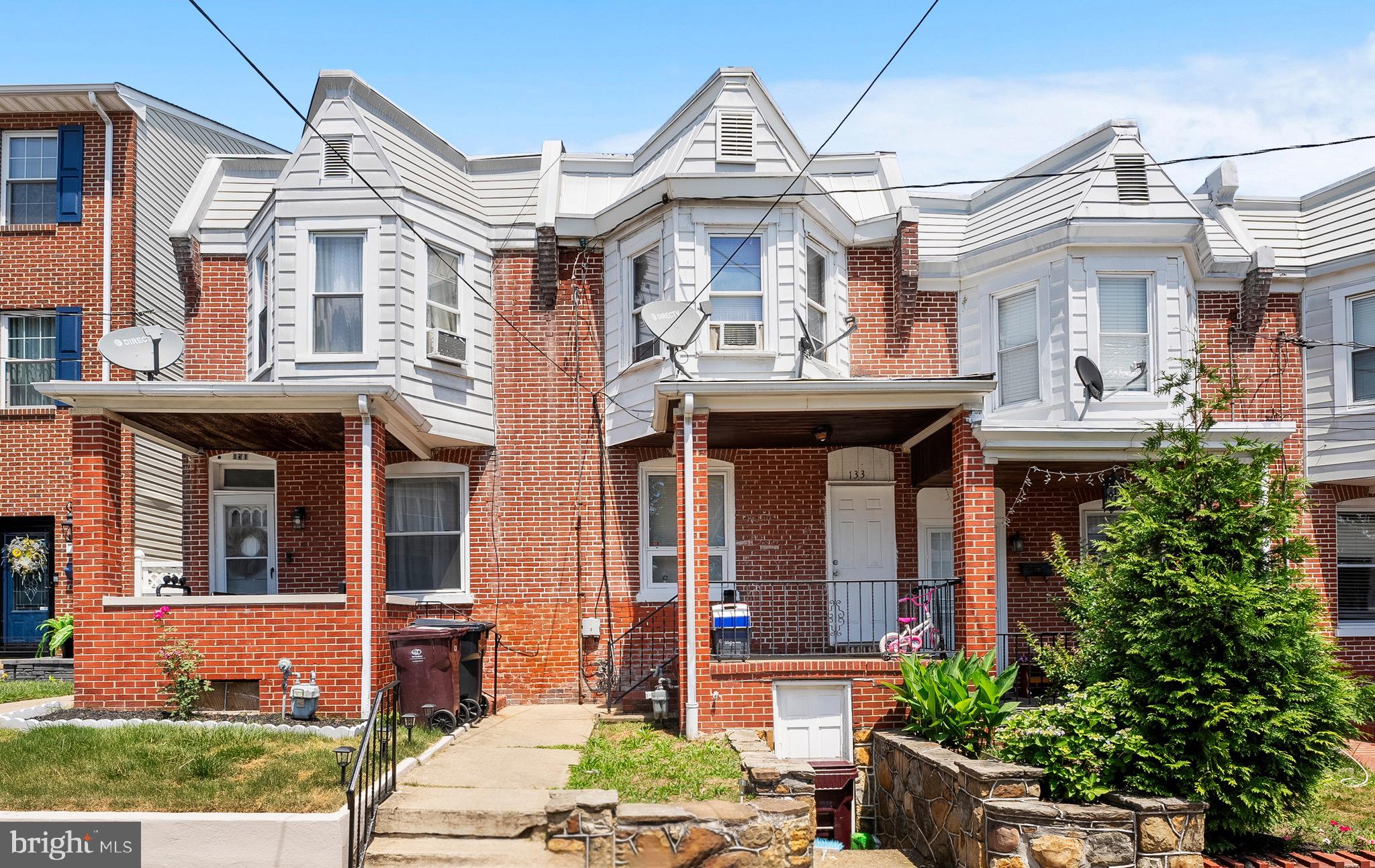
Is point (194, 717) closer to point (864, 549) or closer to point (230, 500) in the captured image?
point (230, 500)

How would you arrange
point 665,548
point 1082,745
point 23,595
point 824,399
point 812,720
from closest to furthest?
point 1082,745, point 812,720, point 824,399, point 665,548, point 23,595

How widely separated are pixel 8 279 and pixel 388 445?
8.45 meters

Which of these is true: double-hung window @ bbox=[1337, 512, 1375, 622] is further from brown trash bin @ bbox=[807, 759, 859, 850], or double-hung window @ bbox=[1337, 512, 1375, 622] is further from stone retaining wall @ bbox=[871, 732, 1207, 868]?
stone retaining wall @ bbox=[871, 732, 1207, 868]

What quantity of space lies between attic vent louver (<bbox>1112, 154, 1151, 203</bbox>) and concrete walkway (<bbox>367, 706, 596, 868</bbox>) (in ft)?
32.2

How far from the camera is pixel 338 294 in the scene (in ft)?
47.2

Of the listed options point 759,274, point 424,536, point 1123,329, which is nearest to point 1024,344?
point 1123,329

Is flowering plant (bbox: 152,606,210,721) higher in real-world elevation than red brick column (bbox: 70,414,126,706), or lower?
lower

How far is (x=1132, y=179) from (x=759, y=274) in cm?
493

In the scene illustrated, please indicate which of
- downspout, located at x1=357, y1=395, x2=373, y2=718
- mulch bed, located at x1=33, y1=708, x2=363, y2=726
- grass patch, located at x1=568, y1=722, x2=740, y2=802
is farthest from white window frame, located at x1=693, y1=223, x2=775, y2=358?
mulch bed, located at x1=33, y1=708, x2=363, y2=726

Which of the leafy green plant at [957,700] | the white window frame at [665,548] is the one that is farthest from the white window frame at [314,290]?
the leafy green plant at [957,700]

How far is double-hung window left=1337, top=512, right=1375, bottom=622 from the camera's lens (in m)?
15.6

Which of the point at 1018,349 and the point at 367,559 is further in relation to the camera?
the point at 1018,349

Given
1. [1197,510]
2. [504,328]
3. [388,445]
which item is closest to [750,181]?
[504,328]

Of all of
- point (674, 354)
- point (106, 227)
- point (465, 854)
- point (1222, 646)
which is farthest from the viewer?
point (106, 227)
